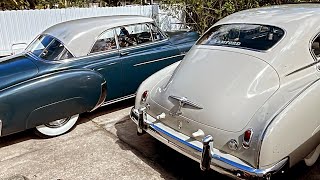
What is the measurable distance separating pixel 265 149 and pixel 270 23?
151cm

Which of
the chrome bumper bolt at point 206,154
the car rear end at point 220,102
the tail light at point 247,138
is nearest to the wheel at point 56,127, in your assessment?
the car rear end at point 220,102

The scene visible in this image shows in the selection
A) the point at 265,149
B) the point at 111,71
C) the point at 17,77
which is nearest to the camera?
the point at 265,149

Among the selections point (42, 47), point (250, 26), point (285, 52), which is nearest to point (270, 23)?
point (250, 26)

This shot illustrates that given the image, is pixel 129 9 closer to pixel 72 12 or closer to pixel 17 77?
pixel 72 12

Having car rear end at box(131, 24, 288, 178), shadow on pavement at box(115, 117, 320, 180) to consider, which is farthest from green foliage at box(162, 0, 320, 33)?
shadow on pavement at box(115, 117, 320, 180)

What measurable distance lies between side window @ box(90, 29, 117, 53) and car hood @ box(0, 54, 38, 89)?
960 millimetres

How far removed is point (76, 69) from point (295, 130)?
3006 mm

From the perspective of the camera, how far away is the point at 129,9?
32.8 ft

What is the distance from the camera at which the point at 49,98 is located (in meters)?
3.77

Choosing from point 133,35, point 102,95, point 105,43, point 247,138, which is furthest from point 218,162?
point 133,35

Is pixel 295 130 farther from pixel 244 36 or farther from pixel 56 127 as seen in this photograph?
pixel 56 127

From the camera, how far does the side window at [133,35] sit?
488 cm

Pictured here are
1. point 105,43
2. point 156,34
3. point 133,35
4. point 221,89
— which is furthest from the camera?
→ point 156,34

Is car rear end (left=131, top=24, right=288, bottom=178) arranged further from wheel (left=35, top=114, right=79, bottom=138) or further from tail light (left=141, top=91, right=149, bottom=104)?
wheel (left=35, top=114, right=79, bottom=138)
